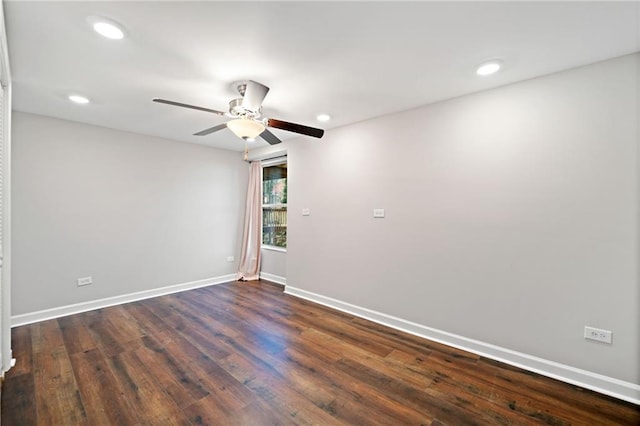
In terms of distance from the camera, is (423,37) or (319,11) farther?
(423,37)

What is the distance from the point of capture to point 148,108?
9.82 feet

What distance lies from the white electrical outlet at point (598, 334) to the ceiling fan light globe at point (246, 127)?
3137mm

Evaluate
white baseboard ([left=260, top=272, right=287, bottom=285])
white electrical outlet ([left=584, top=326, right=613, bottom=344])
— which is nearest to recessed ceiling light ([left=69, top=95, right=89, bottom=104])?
white baseboard ([left=260, top=272, right=287, bottom=285])

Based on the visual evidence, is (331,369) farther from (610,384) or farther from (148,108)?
(148,108)

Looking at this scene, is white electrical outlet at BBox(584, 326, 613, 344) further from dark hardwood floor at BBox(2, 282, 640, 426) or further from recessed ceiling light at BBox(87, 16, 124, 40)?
recessed ceiling light at BBox(87, 16, 124, 40)

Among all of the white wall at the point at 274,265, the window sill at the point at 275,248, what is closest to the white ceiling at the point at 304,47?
the window sill at the point at 275,248

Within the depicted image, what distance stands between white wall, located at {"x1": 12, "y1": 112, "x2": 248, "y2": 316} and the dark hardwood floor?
0.68 m

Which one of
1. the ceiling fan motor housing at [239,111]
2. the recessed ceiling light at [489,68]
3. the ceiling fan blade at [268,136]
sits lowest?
the ceiling fan blade at [268,136]

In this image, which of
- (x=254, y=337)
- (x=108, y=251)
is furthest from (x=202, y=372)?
(x=108, y=251)

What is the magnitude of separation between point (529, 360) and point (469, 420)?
3.25 ft

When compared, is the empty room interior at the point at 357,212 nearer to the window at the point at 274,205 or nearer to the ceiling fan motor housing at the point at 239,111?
the ceiling fan motor housing at the point at 239,111

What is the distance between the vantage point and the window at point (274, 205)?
511 centimetres

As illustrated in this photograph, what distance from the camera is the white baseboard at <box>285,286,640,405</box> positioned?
1917 millimetres

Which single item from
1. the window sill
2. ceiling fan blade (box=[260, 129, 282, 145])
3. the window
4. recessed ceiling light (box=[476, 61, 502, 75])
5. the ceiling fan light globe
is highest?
recessed ceiling light (box=[476, 61, 502, 75])
